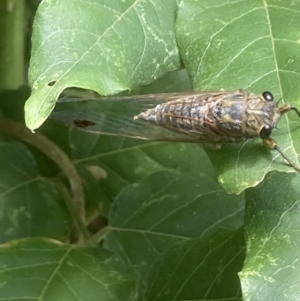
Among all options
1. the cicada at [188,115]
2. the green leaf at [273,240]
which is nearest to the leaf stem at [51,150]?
the cicada at [188,115]

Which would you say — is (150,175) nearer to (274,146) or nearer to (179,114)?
(179,114)

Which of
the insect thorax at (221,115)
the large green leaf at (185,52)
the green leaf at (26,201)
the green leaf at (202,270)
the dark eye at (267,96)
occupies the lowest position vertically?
the green leaf at (202,270)

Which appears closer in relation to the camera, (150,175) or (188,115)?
(188,115)

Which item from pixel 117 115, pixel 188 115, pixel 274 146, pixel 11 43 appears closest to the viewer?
pixel 274 146

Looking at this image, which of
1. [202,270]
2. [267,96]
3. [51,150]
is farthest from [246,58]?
[51,150]

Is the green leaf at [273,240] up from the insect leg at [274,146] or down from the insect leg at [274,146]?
A: down

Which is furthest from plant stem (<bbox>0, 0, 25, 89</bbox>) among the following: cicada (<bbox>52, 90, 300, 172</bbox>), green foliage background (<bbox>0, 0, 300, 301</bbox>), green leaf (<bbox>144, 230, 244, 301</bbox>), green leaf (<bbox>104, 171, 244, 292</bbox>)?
green leaf (<bbox>144, 230, 244, 301</bbox>)

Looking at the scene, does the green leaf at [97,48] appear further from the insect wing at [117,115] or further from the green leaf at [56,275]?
the green leaf at [56,275]
